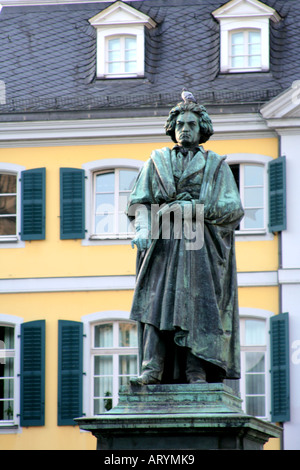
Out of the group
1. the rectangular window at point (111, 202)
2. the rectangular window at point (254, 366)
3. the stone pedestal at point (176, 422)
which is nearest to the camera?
the stone pedestal at point (176, 422)

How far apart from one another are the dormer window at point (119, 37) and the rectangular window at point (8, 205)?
2611 mm

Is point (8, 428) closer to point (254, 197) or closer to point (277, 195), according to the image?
point (254, 197)

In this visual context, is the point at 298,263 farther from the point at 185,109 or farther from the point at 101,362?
the point at 185,109

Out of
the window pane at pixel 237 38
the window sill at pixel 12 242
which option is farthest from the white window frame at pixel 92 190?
the window pane at pixel 237 38

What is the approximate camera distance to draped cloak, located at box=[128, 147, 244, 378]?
9.82 m

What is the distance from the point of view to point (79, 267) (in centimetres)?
2631

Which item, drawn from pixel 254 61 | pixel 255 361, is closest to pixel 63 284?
pixel 255 361

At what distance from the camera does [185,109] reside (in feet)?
34.0

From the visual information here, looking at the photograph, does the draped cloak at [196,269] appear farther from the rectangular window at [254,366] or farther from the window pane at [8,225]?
the window pane at [8,225]

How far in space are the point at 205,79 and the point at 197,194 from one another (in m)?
16.4

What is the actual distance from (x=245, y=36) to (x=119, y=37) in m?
2.35

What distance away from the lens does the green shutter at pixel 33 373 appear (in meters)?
25.4

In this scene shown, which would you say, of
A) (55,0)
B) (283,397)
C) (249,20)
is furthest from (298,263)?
(55,0)

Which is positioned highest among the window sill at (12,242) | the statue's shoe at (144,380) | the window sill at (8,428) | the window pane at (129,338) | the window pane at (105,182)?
the window pane at (105,182)
